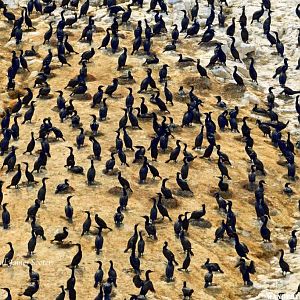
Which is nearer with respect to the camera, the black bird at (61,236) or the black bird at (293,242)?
the black bird at (61,236)

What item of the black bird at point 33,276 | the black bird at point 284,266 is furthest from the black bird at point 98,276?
the black bird at point 284,266

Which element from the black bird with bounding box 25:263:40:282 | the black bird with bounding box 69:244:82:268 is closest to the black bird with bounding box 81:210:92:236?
the black bird with bounding box 69:244:82:268

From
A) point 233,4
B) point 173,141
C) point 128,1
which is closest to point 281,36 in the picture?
point 233,4

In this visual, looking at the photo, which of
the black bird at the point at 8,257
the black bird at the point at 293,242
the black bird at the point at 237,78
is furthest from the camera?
the black bird at the point at 237,78

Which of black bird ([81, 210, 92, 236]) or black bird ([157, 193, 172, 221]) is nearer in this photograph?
black bird ([81, 210, 92, 236])

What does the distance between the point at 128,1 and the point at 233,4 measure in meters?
6.15

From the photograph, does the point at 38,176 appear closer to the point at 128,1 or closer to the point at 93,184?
the point at 93,184

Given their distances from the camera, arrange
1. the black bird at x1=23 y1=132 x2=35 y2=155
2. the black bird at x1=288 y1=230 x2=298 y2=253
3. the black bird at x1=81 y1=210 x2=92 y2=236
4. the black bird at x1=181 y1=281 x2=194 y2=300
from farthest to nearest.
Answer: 1. the black bird at x1=23 y1=132 x2=35 y2=155
2. the black bird at x1=288 y1=230 x2=298 y2=253
3. the black bird at x1=81 y1=210 x2=92 y2=236
4. the black bird at x1=181 y1=281 x2=194 y2=300

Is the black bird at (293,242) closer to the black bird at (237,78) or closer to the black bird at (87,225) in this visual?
the black bird at (87,225)

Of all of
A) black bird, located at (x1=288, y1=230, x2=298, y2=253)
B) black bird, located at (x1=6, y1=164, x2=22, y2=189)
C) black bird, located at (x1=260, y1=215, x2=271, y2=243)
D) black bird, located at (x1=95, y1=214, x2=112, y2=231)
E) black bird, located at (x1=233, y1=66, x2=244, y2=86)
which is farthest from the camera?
black bird, located at (x1=233, y1=66, x2=244, y2=86)

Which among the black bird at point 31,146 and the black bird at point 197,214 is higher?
the black bird at point 197,214

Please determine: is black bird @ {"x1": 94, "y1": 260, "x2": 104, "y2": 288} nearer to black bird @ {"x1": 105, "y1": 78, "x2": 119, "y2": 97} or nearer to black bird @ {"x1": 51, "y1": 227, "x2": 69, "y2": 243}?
black bird @ {"x1": 51, "y1": 227, "x2": 69, "y2": 243}

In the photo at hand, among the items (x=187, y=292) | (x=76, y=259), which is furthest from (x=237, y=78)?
(x=187, y=292)

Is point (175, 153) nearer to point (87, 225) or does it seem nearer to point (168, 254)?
point (87, 225)
